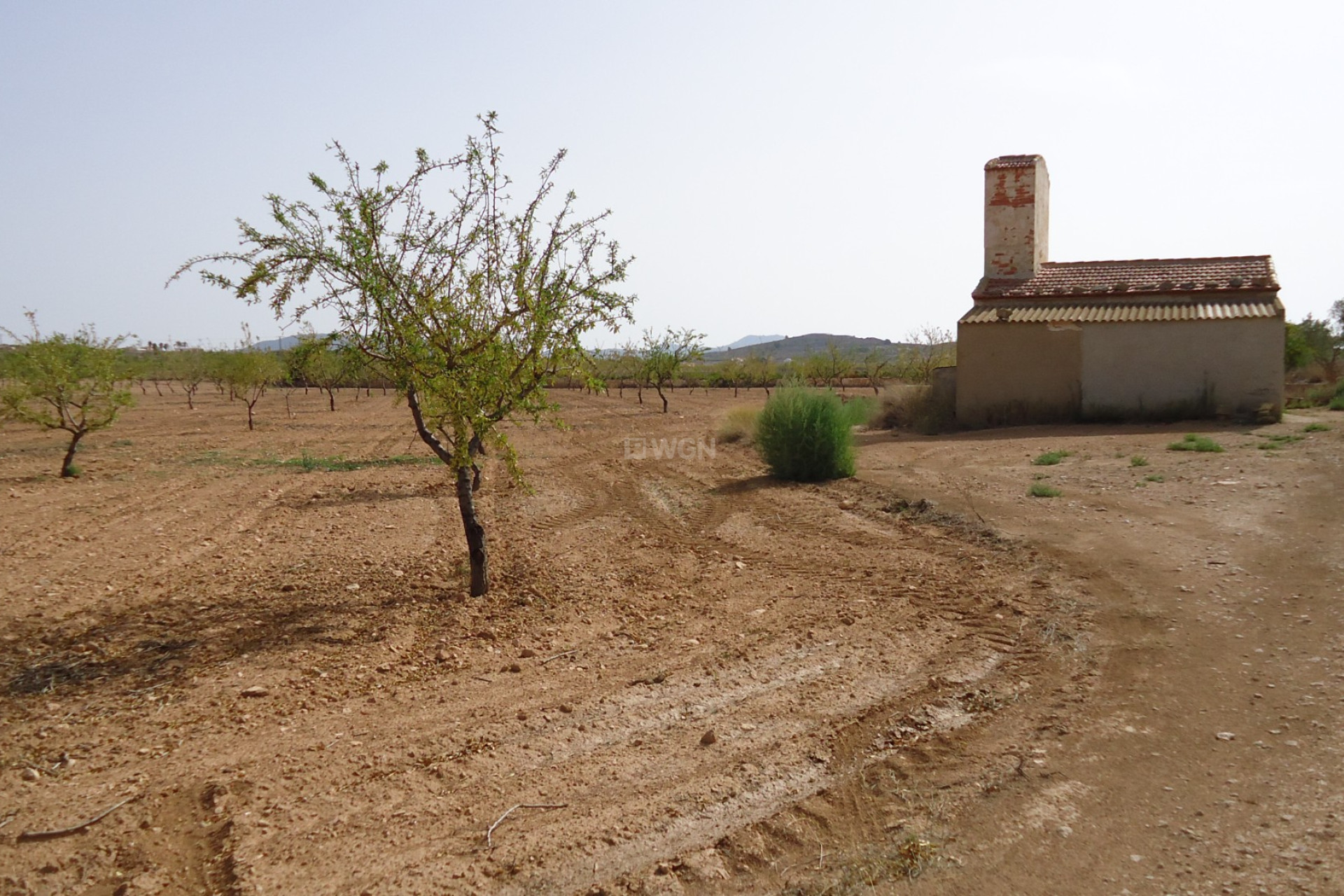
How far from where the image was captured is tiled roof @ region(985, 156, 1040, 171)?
2320 cm

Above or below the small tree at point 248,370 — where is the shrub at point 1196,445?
below

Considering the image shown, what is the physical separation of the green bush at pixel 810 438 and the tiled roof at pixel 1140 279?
965 cm

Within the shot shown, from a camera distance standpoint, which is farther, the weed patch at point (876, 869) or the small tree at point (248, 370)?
the small tree at point (248, 370)

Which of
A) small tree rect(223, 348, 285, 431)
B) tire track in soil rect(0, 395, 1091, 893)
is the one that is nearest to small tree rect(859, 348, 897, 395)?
A: small tree rect(223, 348, 285, 431)

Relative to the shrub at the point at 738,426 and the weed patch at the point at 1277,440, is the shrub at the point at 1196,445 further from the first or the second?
the shrub at the point at 738,426

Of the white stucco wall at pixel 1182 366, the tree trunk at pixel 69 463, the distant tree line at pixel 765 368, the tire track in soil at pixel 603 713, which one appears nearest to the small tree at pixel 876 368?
the distant tree line at pixel 765 368

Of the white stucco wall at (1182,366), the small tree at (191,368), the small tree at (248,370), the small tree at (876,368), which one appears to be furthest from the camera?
the small tree at (876,368)

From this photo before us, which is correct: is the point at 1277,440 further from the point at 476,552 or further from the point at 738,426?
the point at 476,552

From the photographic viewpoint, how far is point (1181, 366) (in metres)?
19.4

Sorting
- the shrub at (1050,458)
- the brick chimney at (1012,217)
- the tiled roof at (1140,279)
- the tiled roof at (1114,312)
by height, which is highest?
the brick chimney at (1012,217)

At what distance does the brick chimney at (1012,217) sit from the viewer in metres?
23.1

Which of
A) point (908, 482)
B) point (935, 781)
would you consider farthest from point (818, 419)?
point (935, 781)

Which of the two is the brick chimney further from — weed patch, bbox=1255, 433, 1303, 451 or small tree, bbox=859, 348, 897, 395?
small tree, bbox=859, 348, 897, 395

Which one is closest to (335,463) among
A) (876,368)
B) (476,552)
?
(476,552)
